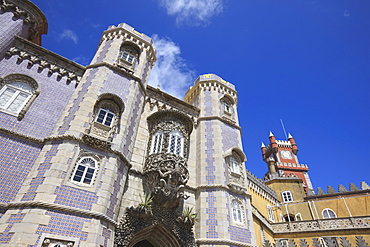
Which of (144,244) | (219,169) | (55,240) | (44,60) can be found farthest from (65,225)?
(44,60)

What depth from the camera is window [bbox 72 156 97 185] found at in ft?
31.6

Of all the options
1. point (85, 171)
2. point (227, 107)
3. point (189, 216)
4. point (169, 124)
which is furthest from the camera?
point (227, 107)

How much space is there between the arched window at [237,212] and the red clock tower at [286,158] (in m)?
36.3

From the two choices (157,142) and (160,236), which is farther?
(157,142)

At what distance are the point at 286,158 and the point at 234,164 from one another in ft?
143

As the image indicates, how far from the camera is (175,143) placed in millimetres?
13898

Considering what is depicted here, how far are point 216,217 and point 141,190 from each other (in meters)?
4.56

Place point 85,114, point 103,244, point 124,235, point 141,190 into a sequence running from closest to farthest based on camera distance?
point 103,244
point 124,235
point 85,114
point 141,190

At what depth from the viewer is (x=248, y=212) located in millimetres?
13914

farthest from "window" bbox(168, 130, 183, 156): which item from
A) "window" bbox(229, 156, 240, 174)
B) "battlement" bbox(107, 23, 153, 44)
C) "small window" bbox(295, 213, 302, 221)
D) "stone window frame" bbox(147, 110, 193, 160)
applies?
"small window" bbox(295, 213, 302, 221)

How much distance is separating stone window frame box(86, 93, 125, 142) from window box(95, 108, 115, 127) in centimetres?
11

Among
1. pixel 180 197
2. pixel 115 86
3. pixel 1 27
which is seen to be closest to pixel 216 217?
pixel 180 197

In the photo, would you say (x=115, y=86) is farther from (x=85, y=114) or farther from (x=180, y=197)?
(x=180, y=197)

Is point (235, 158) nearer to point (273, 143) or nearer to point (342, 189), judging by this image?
point (342, 189)
